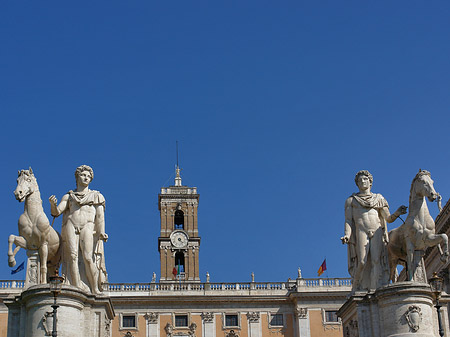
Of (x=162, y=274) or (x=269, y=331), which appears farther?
(x=162, y=274)

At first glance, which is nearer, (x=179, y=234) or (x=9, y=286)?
(x=9, y=286)

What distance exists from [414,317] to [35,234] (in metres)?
11.2

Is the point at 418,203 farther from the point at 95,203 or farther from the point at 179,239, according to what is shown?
the point at 179,239

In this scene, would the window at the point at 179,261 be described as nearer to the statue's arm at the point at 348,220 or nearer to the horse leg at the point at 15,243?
the statue's arm at the point at 348,220

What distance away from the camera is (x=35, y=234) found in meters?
23.1

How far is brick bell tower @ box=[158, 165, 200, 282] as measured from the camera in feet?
314

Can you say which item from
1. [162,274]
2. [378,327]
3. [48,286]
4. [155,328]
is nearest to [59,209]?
[48,286]

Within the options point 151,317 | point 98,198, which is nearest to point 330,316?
point 151,317

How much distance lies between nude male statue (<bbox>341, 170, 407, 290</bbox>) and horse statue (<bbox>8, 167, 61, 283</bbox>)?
28.8 ft

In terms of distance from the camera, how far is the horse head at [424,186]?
2327cm

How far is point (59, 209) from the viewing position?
23.5 m

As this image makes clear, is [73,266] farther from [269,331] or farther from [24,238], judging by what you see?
[269,331]

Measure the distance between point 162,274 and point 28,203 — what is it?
237 ft

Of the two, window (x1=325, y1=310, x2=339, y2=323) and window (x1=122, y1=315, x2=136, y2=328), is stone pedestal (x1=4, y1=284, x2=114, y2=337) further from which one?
window (x1=325, y1=310, x2=339, y2=323)
